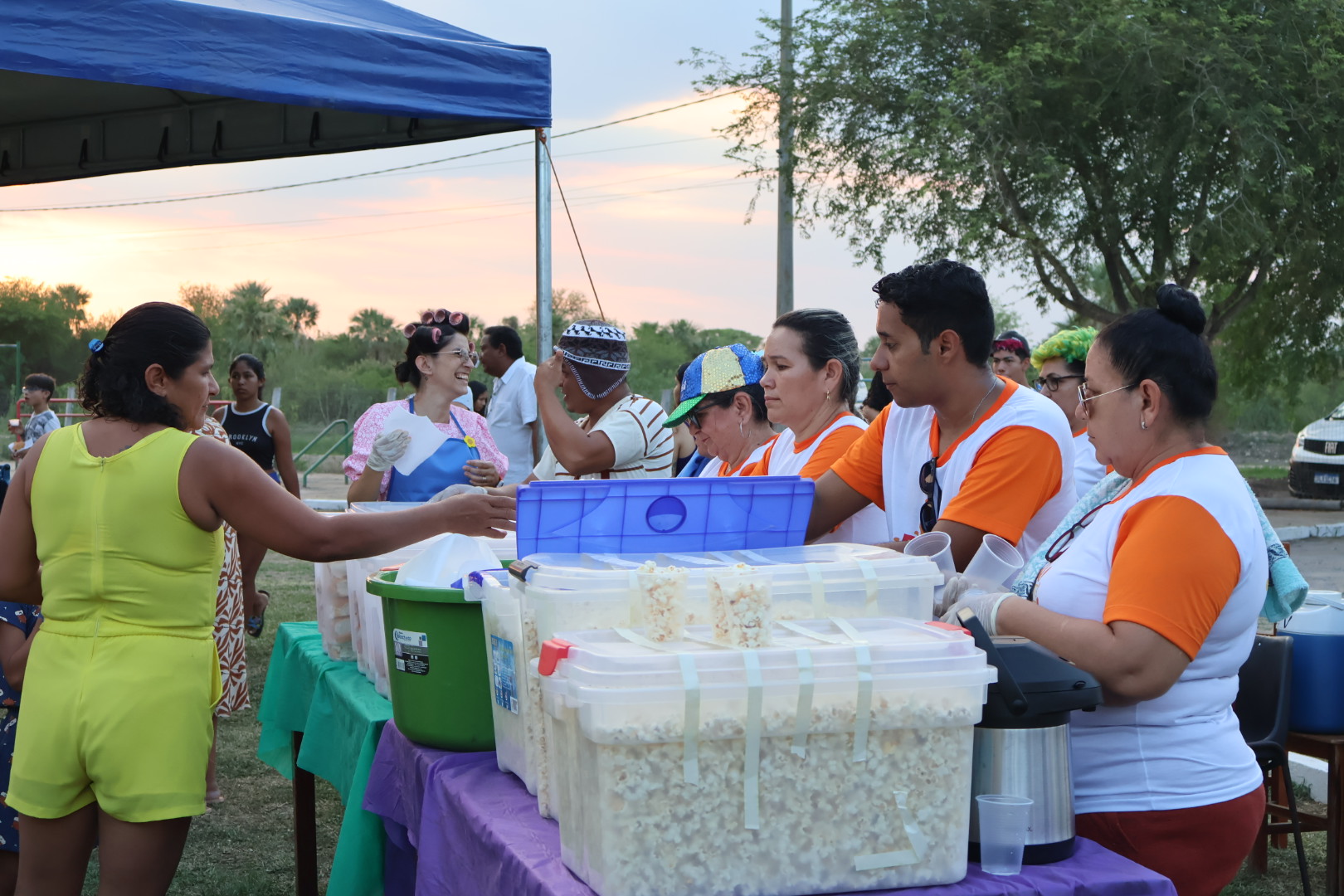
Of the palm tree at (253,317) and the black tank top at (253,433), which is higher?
the palm tree at (253,317)

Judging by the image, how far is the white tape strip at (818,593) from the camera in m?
1.64

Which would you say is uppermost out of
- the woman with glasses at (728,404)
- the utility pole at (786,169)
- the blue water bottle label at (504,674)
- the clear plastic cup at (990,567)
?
the utility pole at (786,169)

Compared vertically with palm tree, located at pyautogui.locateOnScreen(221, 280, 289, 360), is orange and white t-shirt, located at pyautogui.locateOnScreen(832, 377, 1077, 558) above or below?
below

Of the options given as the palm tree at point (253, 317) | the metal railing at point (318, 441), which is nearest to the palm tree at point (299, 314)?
the palm tree at point (253, 317)

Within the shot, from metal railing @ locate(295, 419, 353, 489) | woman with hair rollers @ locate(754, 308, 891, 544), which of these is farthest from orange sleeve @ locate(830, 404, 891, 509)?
metal railing @ locate(295, 419, 353, 489)

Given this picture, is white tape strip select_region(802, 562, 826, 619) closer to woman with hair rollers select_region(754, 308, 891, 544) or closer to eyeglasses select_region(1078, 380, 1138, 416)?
eyeglasses select_region(1078, 380, 1138, 416)

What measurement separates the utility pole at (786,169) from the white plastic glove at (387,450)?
11.4m

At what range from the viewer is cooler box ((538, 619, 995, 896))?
4.55 feet

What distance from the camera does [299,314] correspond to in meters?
50.6

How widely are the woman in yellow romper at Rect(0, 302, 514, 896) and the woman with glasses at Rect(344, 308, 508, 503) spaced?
158 cm

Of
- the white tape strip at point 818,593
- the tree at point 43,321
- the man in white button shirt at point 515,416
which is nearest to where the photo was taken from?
the white tape strip at point 818,593

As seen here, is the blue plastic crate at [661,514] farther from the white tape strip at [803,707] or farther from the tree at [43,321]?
the tree at [43,321]

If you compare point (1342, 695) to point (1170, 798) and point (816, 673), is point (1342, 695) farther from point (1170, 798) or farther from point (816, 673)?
point (816, 673)

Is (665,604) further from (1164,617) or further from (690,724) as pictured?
(1164,617)
